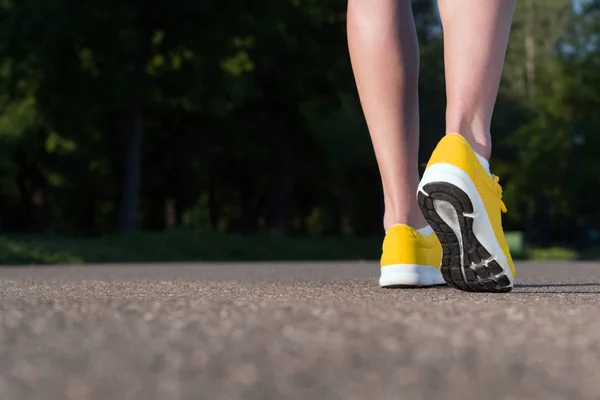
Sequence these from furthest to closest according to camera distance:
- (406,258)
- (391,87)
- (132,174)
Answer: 1. (132,174)
2. (391,87)
3. (406,258)

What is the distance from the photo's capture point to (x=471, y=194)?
11.4ft

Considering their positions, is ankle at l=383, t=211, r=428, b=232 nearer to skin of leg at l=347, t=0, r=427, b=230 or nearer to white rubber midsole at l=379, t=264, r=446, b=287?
skin of leg at l=347, t=0, r=427, b=230

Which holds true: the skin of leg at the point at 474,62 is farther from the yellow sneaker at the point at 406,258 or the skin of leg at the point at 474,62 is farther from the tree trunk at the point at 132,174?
the tree trunk at the point at 132,174

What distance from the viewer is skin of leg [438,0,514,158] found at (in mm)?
3734

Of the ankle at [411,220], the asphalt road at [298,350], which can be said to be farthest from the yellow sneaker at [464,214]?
the ankle at [411,220]

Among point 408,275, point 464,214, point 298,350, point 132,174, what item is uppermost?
point 132,174

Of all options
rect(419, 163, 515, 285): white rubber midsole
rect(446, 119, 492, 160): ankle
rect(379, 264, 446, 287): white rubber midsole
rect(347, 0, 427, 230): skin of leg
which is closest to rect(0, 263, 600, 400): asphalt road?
rect(419, 163, 515, 285): white rubber midsole

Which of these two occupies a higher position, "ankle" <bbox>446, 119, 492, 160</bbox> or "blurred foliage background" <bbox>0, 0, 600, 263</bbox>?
"blurred foliage background" <bbox>0, 0, 600, 263</bbox>

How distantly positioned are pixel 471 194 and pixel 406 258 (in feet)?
1.95

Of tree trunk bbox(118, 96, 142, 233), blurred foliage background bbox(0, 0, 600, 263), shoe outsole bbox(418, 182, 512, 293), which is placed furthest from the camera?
tree trunk bbox(118, 96, 142, 233)

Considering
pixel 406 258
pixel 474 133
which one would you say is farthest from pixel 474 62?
pixel 406 258

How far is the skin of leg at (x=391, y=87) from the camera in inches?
162

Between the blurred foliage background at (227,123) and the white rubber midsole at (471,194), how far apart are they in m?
13.6

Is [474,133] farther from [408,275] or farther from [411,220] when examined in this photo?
[408,275]
